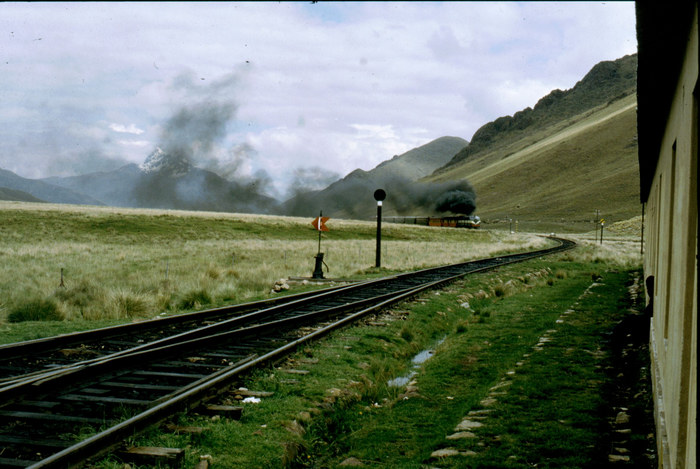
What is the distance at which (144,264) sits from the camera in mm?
25922

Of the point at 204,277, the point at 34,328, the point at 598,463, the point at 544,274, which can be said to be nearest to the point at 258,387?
the point at 598,463

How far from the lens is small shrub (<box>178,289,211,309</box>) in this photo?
15570 millimetres

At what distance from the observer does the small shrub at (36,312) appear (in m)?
13.3

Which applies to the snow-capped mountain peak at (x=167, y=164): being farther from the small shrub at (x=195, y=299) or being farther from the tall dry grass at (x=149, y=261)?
the small shrub at (x=195, y=299)

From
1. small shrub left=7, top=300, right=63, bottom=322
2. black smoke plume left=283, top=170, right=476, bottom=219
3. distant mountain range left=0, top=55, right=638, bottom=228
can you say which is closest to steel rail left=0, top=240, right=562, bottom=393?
small shrub left=7, top=300, right=63, bottom=322

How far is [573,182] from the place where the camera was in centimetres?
15238

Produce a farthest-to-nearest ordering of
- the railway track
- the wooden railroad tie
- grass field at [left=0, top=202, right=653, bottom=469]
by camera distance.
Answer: grass field at [left=0, top=202, right=653, bottom=469], the railway track, the wooden railroad tie

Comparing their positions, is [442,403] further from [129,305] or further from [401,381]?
[129,305]

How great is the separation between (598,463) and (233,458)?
3.10 m

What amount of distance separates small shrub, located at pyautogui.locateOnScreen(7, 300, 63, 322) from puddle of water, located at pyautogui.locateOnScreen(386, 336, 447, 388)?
7913 millimetres

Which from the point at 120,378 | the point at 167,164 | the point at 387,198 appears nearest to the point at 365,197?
the point at 387,198

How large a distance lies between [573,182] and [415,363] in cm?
15278

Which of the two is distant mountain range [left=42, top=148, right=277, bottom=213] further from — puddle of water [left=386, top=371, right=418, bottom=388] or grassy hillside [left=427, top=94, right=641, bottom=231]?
puddle of water [left=386, top=371, right=418, bottom=388]

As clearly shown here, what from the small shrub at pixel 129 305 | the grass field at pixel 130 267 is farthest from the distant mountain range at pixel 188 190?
the small shrub at pixel 129 305
